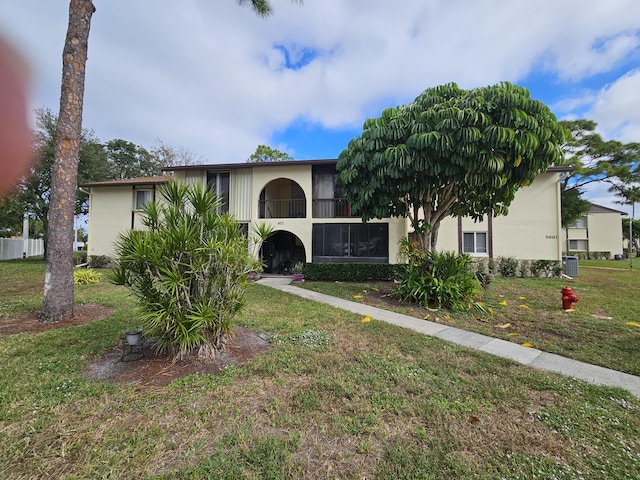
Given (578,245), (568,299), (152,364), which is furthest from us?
(578,245)

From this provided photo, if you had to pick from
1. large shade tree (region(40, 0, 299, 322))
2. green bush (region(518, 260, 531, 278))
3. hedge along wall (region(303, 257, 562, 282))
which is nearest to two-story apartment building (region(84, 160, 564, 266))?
green bush (region(518, 260, 531, 278))

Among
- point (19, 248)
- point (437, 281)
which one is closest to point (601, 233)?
point (437, 281)

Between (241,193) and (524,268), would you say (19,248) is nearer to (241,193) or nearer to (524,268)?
(241,193)

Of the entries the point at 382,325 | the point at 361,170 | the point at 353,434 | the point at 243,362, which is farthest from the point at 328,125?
the point at 353,434

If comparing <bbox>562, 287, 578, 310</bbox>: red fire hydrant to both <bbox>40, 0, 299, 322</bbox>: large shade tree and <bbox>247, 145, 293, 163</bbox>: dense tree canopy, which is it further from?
<bbox>247, 145, 293, 163</bbox>: dense tree canopy

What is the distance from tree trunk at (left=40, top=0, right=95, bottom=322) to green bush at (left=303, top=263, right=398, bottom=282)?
843 centimetres

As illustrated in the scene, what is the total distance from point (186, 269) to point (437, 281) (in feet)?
20.3

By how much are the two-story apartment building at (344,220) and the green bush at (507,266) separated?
36cm

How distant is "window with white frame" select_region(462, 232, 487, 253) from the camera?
13.8m

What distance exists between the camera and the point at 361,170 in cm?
872

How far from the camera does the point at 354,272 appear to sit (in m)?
12.3

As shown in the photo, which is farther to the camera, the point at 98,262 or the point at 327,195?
the point at 98,262

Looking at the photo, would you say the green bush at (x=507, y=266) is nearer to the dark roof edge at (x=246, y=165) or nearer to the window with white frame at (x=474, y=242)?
the window with white frame at (x=474, y=242)

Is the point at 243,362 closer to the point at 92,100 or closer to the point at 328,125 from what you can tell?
the point at 92,100
